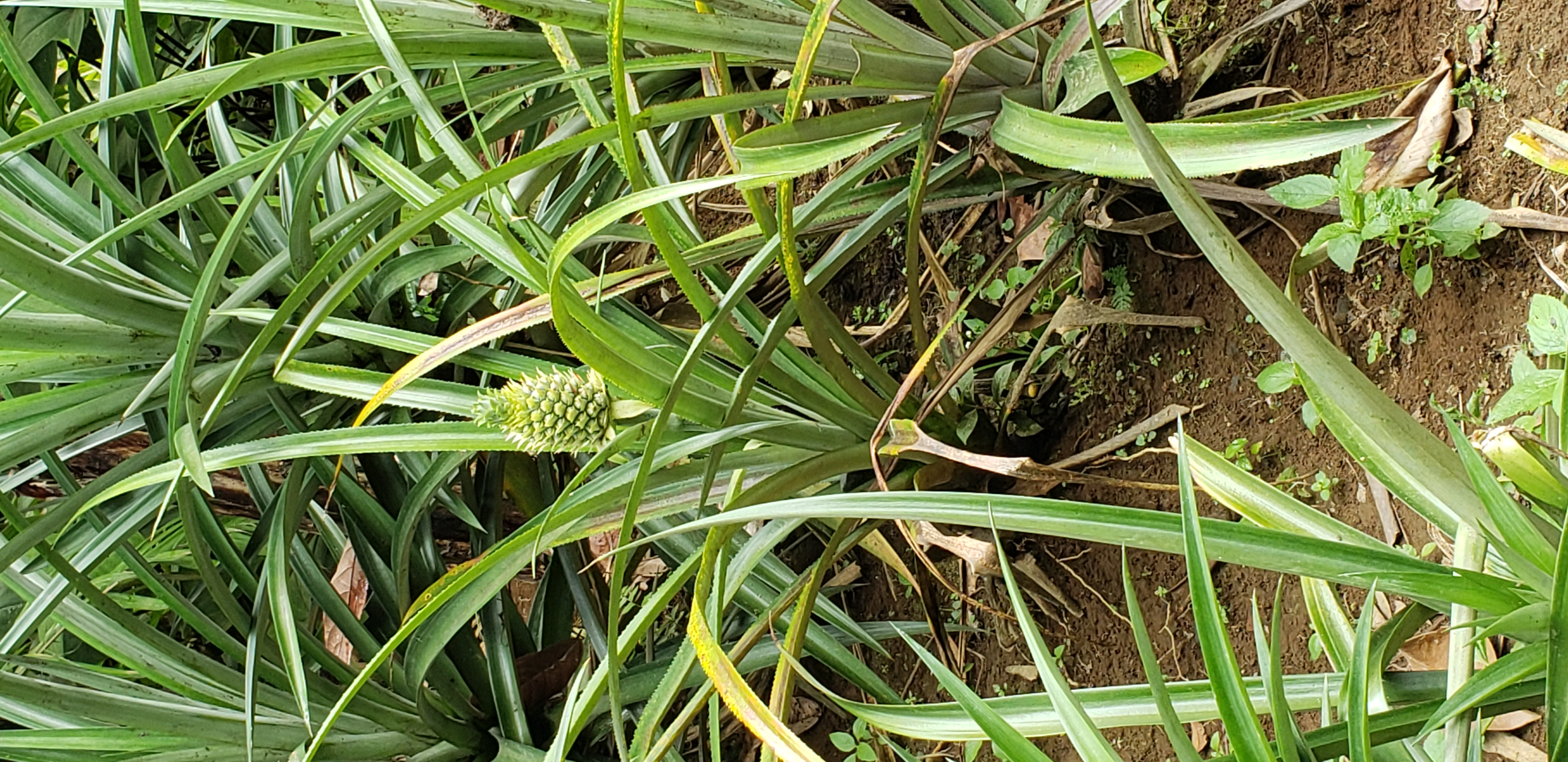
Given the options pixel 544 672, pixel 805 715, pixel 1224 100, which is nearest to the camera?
pixel 1224 100

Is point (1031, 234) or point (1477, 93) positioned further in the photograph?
point (1031, 234)

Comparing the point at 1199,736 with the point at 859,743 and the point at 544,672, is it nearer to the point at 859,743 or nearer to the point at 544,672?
the point at 859,743

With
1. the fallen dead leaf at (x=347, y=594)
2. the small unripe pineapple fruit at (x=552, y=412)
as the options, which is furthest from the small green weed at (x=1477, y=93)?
the fallen dead leaf at (x=347, y=594)

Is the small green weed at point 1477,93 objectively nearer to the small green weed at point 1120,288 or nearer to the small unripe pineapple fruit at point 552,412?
the small green weed at point 1120,288

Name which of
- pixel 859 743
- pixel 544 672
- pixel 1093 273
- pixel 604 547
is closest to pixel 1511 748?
pixel 1093 273

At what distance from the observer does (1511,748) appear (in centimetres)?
73

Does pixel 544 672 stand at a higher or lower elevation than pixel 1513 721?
higher

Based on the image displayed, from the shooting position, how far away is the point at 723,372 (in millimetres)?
835

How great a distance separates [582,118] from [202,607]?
81 centimetres

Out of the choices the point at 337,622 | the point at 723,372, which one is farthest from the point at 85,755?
the point at 723,372

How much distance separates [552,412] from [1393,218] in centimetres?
64

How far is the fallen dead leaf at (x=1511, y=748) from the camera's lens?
708 millimetres

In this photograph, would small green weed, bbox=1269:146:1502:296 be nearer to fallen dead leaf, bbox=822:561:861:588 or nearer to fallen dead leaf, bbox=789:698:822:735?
fallen dead leaf, bbox=822:561:861:588

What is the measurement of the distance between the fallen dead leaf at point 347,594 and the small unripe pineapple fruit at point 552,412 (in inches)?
23.9
